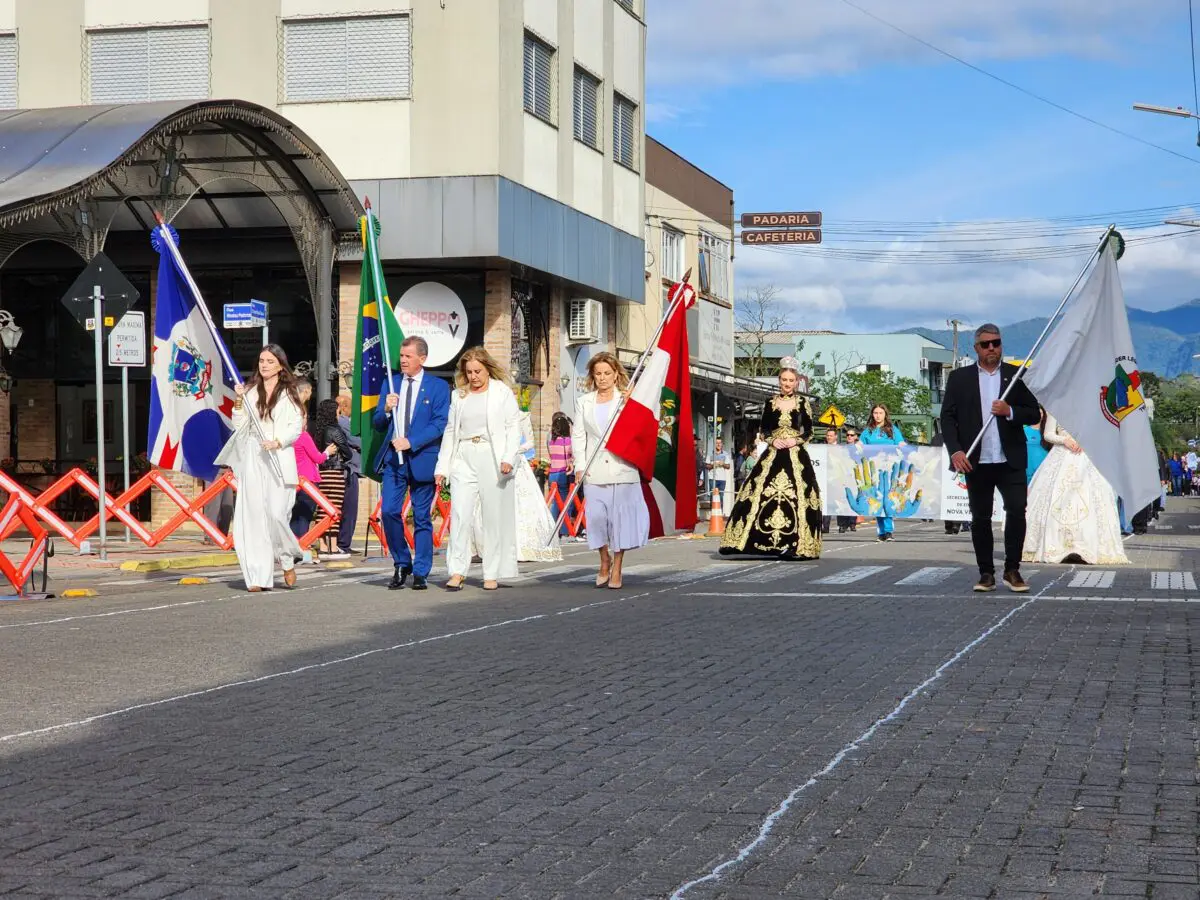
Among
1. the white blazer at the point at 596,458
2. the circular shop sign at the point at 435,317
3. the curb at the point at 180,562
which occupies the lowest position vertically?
the curb at the point at 180,562

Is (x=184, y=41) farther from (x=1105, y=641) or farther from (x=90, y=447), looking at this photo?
(x=1105, y=641)

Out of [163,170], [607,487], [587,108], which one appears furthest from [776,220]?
[607,487]

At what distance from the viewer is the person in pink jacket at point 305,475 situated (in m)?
19.5

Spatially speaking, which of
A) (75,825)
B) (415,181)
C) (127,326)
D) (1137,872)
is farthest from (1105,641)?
(415,181)

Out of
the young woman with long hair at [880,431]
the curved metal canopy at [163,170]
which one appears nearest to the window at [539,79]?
the curved metal canopy at [163,170]

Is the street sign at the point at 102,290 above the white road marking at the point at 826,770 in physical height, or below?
above

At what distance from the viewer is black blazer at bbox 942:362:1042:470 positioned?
14.4 m

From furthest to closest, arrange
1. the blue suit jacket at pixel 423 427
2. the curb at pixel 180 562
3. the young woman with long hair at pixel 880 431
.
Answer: the young woman with long hair at pixel 880 431 < the curb at pixel 180 562 < the blue suit jacket at pixel 423 427

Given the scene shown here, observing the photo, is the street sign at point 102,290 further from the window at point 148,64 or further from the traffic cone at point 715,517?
the window at point 148,64

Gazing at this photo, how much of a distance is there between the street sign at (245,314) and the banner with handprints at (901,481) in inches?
348

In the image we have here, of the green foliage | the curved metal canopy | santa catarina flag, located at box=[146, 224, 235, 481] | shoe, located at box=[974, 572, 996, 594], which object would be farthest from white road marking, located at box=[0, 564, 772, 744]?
the green foliage

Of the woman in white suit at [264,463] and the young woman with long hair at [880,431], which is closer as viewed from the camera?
the woman in white suit at [264,463]

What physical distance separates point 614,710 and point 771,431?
440 inches

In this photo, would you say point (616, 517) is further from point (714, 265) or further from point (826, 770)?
point (714, 265)
